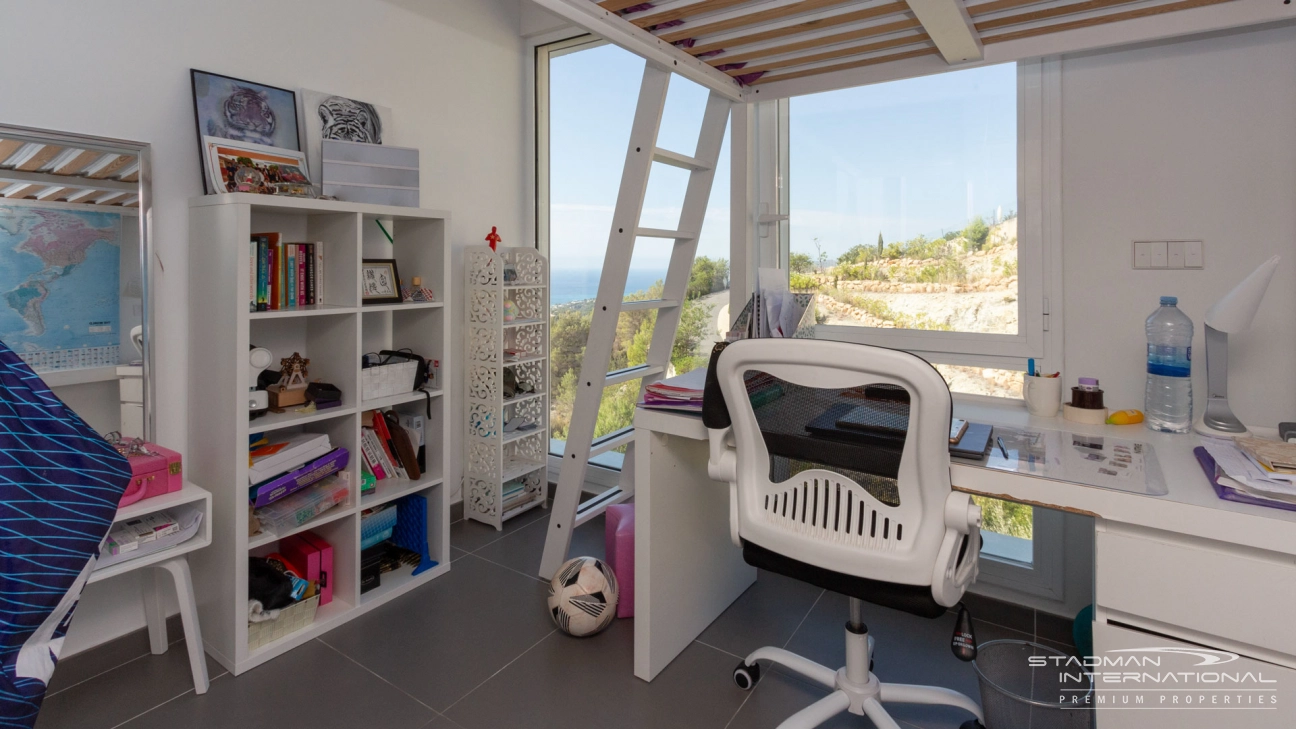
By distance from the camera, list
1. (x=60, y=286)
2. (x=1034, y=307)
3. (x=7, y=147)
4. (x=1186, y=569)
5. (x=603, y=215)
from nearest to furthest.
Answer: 1. (x=1186, y=569)
2. (x=7, y=147)
3. (x=60, y=286)
4. (x=1034, y=307)
5. (x=603, y=215)

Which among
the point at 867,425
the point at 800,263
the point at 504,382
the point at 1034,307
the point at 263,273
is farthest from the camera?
the point at 504,382

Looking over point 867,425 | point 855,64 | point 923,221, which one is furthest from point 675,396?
point 855,64

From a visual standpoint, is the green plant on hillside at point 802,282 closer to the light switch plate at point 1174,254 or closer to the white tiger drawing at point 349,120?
the light switch plate at point 1174,254

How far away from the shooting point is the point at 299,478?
2.04 m

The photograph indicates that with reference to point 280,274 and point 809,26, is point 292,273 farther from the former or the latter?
point 809,26

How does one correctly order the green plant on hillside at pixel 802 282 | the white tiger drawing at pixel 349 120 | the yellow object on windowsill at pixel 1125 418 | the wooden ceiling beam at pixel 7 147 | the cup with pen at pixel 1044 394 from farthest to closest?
1. the green plant on hillside at pixel 802 282
2. the white tiger drawing at pixel 349 120
3. the cup with pen at pixel 1044 394
4. the yellow object on windowsill at pixel 1125 418
5. the wooden ceiling beam at pixel 7 147

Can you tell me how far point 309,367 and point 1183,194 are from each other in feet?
9.40

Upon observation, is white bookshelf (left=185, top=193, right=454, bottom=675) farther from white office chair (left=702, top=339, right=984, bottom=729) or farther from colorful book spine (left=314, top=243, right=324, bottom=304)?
white office chair (left=702, top=339, right=984, bottom=729)

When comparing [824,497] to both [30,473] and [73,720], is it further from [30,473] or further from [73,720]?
[73,720]

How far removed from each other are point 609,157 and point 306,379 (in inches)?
70.2

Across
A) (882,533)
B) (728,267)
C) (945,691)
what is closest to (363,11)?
(728,267)

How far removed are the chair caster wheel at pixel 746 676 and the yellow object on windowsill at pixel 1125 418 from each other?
1.23m

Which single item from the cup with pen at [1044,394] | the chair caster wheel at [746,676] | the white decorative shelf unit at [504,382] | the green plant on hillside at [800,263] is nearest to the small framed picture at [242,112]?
the white decorative shelf unit at [504,382]

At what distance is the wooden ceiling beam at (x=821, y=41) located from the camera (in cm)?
181
